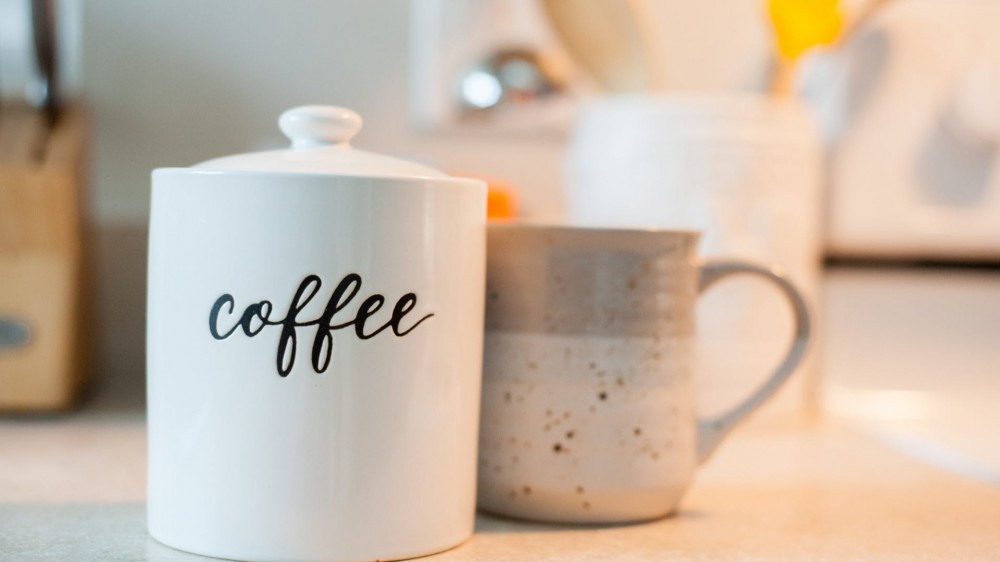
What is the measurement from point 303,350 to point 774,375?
8.5 inches

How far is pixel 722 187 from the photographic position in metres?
0.66

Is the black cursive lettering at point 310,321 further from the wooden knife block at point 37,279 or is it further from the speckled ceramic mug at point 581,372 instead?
the wooden knife block at point 37,279

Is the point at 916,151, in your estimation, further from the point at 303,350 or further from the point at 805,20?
the point at 303,350

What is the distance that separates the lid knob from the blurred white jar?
11.6 inches

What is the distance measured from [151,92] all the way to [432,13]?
0.70ft

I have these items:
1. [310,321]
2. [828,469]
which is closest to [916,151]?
[828,469]

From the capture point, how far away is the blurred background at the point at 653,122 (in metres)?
0.68

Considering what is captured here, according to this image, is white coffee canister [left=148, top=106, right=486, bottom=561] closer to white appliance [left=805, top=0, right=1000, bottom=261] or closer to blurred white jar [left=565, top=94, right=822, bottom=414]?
blurred white jar [left=565, top=94, right=822, bottom=414]

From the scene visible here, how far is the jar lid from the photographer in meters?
0.36

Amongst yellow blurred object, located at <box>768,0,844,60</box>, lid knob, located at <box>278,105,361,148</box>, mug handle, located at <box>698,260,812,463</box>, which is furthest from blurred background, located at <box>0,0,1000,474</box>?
lid knob, located at <box>278,105,361,148</box>

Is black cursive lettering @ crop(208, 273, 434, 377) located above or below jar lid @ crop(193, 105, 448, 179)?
below

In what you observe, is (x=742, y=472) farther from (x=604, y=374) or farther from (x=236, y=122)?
(x=236, y=122)

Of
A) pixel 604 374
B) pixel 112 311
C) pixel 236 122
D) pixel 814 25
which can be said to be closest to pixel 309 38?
pixel 236 122

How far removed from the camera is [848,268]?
0.78 m
